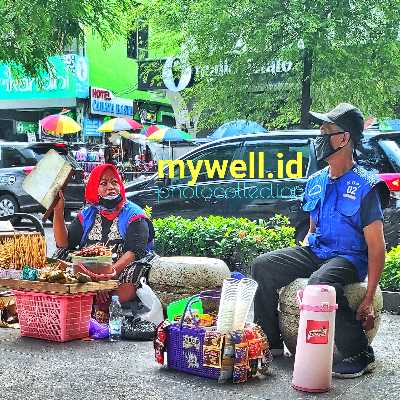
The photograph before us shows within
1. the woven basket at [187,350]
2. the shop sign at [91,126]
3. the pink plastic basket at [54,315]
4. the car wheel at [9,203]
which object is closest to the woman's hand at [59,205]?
the pink plastic basket at [54,315]

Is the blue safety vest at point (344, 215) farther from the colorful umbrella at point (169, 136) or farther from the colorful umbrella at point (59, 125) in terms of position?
the colorful umbrella at point (59, 125)

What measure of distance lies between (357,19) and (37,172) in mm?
6903

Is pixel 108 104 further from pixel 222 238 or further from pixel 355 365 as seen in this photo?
pixel 355 365

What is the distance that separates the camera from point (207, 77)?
42.1ft

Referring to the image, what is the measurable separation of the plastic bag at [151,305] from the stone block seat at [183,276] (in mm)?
286

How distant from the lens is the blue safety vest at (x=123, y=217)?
638 centimetres

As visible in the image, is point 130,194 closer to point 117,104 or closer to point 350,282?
point 350,282

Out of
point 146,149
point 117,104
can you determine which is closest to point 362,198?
point 146,149

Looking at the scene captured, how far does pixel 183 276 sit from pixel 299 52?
6.23 metres

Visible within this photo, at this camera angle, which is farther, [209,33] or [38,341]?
[209,33]

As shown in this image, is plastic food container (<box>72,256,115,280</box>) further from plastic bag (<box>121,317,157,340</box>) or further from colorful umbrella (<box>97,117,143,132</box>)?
colorful umbrella (<box>97,117,143,132</box>)

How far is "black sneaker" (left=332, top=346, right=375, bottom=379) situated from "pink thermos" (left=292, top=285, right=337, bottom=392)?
0.37 meters

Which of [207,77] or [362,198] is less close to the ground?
[207,77]

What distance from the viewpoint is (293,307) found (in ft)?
16.9
